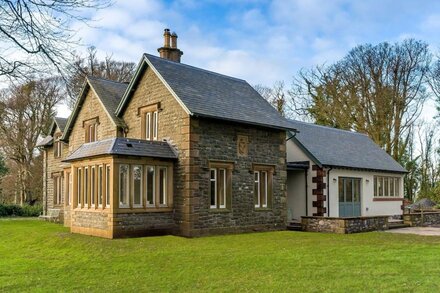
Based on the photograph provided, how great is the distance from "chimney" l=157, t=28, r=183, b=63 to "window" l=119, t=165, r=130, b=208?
352 inches

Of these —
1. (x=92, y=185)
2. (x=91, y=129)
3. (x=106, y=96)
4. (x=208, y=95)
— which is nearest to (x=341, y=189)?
(x=208, y=95)

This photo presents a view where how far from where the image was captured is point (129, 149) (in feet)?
55.2

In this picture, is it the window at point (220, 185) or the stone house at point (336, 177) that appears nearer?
the window at point (220, 185)

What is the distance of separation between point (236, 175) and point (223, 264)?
791 cm

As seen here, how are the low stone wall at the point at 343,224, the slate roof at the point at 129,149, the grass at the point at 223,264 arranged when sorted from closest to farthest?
the grass at the point at 223,264 → the slate roof at the point at 129,149 → the low stone wall at the point at 343,224

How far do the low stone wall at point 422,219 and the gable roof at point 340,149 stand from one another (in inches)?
138

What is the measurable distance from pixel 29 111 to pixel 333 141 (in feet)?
82.4

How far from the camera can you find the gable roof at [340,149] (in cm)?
2381

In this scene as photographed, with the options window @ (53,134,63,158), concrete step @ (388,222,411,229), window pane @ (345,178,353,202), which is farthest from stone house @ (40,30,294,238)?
window @ (53,134,63,158)

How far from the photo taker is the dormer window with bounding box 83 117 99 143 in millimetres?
22711

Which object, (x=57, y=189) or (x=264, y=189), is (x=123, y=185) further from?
(x=57, y=189)

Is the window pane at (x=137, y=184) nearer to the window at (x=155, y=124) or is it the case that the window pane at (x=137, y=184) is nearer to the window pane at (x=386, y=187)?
the window at (x=155, y=124)

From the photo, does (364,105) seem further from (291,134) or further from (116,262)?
(116,262)

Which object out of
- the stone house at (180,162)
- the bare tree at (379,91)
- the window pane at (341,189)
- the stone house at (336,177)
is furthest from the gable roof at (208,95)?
the bare tree at (379,91)
